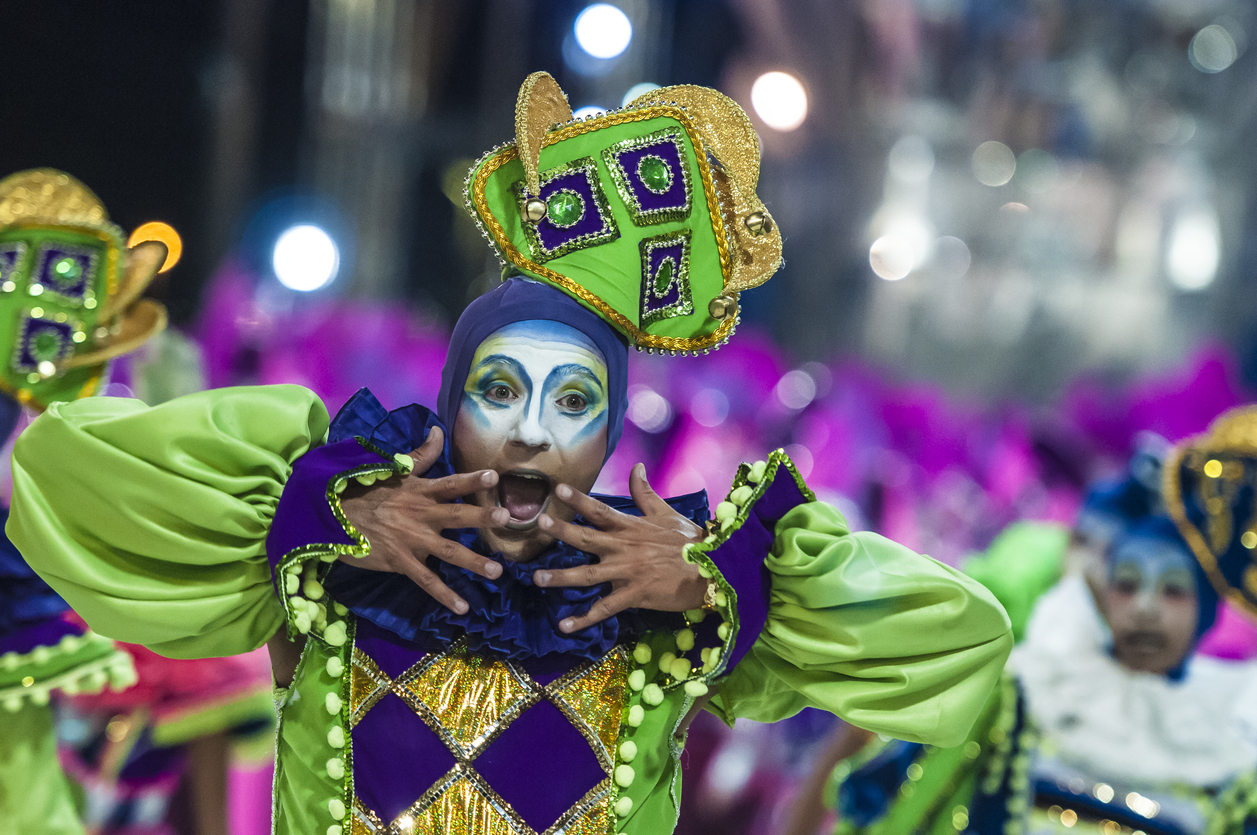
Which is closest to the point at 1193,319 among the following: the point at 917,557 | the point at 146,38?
the point at 146,38

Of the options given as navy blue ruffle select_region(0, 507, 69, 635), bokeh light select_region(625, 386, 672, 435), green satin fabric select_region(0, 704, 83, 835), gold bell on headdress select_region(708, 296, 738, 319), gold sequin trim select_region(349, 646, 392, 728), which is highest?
gold bell on headdress select_region(708, 296, 738, 319)

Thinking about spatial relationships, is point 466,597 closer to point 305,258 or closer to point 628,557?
point 628,557

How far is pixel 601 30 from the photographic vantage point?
4.82 metres

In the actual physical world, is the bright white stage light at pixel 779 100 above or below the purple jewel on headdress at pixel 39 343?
above

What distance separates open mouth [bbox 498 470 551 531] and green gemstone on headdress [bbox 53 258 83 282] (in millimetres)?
1186

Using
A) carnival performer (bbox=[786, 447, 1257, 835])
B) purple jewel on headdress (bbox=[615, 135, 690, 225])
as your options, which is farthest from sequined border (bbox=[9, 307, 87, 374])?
carnival performer (bbox=[786, 447, 1257, 835])

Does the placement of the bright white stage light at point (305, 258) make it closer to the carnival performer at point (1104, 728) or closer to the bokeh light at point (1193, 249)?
the carnival performer at point (1104, 728)

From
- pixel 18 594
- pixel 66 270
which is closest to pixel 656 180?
pixel 66 270

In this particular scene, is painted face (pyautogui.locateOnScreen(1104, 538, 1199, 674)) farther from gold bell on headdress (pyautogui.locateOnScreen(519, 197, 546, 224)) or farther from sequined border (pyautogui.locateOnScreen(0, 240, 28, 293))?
sequined border (pyautogui.locateOnScreen(0, 240, 28, 293))

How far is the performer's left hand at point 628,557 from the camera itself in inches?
51.9

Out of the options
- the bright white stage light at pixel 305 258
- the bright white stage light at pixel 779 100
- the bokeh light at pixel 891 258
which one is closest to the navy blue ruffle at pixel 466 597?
the bright white stage light at pixel 305 258

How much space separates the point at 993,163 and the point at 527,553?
263 inches

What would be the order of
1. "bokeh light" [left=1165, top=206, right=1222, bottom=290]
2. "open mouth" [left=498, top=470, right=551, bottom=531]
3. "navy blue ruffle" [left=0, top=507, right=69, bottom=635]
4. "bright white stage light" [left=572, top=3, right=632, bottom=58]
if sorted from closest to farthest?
"open mouth" [left=498, top=470, right=551, bottom=531] < "navy blue ruffle" [left=0, top=507, right=69, bottom=635] < "bright white stage light" [left=572, top=3, right=632, bottom=58] < "bokeh light" [left=1165, top=206, right=1222, bottom=290]

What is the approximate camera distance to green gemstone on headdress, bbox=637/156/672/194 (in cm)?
147
